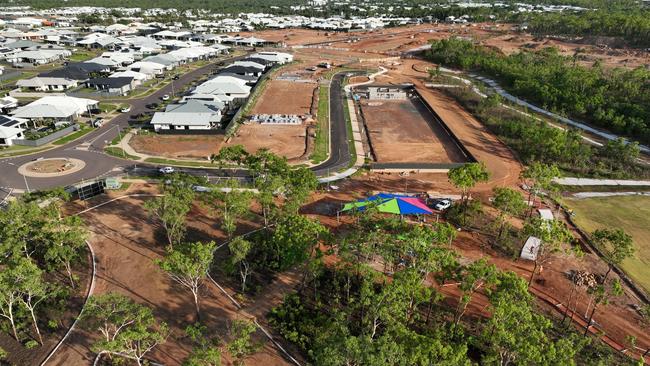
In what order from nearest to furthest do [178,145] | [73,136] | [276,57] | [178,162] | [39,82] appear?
[178,162]
[178,145]
[73,136]
[39,82]
[276,57]

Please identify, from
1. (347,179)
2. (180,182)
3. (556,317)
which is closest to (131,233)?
(180,182)

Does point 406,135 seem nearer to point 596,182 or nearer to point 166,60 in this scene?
point 596,182

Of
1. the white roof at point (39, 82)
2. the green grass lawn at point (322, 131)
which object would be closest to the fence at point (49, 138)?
the white roof at point (39, 82)

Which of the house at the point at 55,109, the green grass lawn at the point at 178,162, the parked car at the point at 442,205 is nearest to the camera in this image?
the parked car at the point at 442,205

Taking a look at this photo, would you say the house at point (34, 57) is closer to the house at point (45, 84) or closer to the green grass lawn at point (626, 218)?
the house at point (45, 84)

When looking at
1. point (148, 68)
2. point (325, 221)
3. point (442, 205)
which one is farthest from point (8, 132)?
point (442, 205)

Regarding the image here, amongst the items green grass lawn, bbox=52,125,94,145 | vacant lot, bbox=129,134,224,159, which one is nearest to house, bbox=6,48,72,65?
green grass lawn, bbox=52,125,94,145
